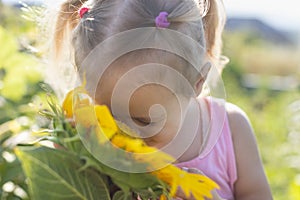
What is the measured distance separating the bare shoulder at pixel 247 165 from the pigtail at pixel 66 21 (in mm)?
473

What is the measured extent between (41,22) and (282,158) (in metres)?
1.65

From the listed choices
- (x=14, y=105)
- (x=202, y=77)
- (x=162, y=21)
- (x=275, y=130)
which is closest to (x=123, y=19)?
(x=162, y=21)

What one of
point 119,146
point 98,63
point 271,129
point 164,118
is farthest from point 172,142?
point 271,129

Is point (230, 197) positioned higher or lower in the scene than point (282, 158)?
higher

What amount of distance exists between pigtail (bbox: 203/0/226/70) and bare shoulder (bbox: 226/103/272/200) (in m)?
0.17

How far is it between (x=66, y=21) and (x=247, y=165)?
0.55m

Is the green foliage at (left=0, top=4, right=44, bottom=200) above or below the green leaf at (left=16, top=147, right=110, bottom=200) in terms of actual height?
below

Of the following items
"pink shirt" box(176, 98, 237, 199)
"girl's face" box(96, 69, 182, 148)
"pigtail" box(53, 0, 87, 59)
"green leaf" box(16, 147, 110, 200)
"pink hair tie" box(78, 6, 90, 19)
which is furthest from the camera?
"pink shirt" box(176, 98, 237, 199)

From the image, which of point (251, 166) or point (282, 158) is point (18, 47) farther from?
point (282, 158)

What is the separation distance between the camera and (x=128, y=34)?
1.26 m

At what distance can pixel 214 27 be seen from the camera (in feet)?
5.29

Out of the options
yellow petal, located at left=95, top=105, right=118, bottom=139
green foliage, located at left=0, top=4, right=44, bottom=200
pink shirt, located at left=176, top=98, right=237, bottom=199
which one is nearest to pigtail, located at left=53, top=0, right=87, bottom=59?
green foliage, located at left=0, top=4, right=44, bottom=200

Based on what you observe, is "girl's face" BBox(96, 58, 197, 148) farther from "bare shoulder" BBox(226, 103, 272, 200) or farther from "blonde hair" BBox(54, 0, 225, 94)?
"bare shoulder" BBox(226, 103, 272, 200)

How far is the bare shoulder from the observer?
163cm
